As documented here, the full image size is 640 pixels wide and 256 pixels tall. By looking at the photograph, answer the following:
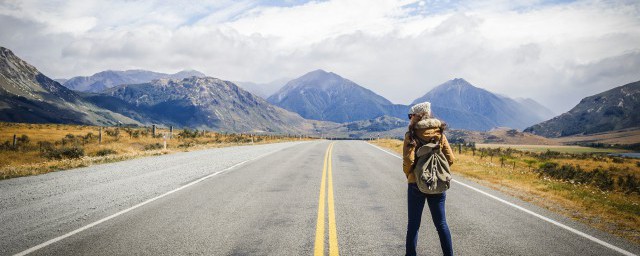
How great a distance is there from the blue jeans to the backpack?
194mm

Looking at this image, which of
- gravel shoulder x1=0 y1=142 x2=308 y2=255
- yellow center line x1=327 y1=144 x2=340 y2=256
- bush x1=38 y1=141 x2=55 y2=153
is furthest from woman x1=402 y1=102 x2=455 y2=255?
bush x1=38 y1=141 x2=55 y2=153

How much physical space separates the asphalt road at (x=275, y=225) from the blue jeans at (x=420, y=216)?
502mm

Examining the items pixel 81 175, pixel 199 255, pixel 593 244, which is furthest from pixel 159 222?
pixel 81 175

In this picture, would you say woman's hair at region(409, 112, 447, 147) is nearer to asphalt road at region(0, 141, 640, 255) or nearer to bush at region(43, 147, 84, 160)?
asphalt road at region(0, 141, 640, 255)

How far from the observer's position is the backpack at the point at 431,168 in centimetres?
450

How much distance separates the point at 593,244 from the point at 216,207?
6586 mm

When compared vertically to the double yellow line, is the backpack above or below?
above

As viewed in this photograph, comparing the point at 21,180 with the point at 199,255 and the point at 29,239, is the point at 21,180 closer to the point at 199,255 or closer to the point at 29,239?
the point at 29,239

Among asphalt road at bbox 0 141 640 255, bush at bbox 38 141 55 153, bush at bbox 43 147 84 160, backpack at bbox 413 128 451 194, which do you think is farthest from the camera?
bush at bbox 38 141 55 153

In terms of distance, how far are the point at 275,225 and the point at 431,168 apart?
2.96 meters

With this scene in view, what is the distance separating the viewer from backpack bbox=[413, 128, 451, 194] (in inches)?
177

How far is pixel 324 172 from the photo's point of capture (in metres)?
13.9

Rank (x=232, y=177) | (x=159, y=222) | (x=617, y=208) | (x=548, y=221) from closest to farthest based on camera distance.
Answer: (x=159, y=222) → (x=548, y=221) → (x=617, y=208) → (x=232, y=177)

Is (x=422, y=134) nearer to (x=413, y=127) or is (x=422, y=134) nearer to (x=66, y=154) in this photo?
(x=413, y=127)
